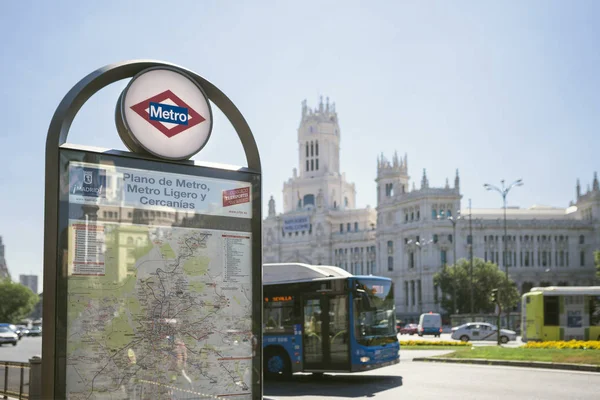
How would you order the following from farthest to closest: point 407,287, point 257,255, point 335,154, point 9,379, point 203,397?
point 335,154, point 407,287, point 9,379, point 257,255, point 203,397

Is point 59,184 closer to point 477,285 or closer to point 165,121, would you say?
point 165,121

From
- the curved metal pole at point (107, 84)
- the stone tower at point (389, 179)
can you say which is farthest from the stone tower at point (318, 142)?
the curved metal pole at point (107, 84)

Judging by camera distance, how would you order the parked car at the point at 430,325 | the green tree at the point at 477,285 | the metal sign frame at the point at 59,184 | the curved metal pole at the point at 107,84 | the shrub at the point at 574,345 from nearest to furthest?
1. the metal sign frame at the point at 59,184
2. the curved metal pole at the point at 107,84
3. the shrub at the point at 574,345
4. the parked car at the point at 430,325
5. the green tree at the point at 477,285

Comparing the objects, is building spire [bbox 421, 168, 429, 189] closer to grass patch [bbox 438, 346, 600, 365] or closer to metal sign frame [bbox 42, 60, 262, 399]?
grass patch [bbox 438, 346, 600, 365]

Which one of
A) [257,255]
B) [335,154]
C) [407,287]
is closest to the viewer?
[257,255]

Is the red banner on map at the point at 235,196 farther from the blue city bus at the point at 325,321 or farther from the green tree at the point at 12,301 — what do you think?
the green tree at the point at 12,301

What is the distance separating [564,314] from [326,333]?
814 inches

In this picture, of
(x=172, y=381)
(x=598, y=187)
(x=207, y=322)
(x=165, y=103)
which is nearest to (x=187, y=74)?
(x=165, y=103)

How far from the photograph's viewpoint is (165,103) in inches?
319

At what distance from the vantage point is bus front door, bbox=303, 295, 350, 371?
18141 mm

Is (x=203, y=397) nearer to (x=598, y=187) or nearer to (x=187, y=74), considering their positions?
(x=187, y=74)

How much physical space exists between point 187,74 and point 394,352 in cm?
1268

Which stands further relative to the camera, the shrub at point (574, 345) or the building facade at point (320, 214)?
the building facade at point (320, 214)

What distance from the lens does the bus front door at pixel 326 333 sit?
1814 centimetres
